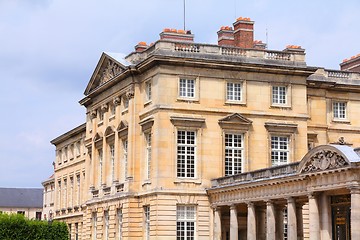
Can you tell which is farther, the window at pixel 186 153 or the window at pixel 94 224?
the window at pixel 94 224

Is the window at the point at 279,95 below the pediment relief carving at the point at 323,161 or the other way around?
the other way around

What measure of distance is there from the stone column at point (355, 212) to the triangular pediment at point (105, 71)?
63.7ft

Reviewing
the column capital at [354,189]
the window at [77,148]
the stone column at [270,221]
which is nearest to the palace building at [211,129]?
the stone column at [270,221]

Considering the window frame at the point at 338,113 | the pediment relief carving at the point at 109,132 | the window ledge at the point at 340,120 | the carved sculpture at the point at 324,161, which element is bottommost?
the carved sculpture at the point at 324,161

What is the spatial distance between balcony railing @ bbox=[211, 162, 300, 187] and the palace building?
11 cm

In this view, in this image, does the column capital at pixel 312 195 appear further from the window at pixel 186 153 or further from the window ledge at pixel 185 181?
the window at pixel 186 153

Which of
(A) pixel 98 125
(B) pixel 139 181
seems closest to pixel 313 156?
(B) pixel 139 181

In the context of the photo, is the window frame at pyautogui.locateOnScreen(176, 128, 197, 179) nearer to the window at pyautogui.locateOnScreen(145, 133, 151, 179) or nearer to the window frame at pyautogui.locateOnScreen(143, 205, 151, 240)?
the window at pyautogui.locateOnScreen(145, 133, 151, 179)

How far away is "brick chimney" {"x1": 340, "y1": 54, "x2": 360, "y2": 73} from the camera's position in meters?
51.1

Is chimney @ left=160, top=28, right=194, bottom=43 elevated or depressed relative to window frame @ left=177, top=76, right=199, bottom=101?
elevated

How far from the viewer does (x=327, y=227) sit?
31766 mm

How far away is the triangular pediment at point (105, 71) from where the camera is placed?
46.8 meters

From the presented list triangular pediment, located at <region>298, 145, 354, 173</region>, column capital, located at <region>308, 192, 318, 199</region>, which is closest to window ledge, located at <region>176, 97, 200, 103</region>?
triangular pediment, located at <region>298, 145, 354, 173</region>

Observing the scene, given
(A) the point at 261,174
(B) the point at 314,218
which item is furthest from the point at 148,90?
(B) the point at 314,218
